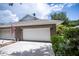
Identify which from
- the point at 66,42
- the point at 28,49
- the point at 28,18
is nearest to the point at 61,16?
the point at 66,42

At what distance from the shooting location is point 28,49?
3598 mm

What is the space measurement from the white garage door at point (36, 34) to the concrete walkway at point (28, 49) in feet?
0.29

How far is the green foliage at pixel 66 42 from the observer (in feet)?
11.7

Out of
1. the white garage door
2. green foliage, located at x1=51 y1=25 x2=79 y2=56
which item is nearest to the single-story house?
the white garage door

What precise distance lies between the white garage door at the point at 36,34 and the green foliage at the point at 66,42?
0.14 m

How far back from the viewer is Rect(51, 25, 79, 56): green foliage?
3.57 metres

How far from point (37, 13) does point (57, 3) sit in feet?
1.22

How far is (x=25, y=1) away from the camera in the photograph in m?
3.61

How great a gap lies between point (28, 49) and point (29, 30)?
0.32 m

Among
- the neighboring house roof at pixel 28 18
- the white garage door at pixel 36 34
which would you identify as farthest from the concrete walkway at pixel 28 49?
the neighboring house roof at pixel 28 18

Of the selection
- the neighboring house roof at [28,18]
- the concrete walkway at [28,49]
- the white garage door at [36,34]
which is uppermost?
the neighboring house roof at [28,18]

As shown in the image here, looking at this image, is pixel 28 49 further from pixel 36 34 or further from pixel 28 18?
pixel 28 18

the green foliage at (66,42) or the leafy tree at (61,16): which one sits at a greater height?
the leafy tree at (61,16)

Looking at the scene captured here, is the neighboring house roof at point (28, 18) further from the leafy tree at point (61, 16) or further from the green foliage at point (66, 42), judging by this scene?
Answer: the green foliage at point (66, 42)
